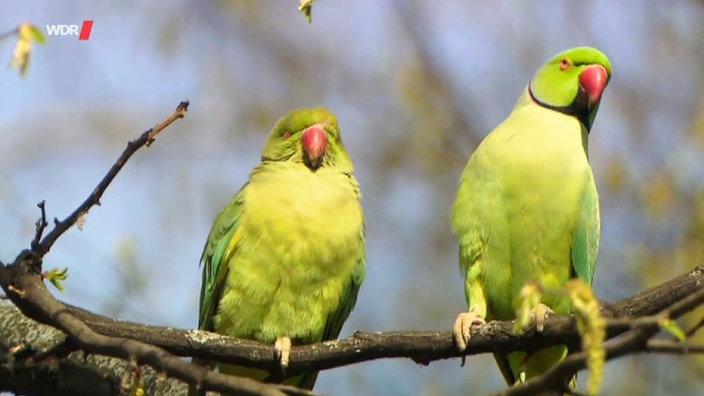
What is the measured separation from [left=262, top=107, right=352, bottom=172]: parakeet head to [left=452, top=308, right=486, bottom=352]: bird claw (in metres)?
0.95

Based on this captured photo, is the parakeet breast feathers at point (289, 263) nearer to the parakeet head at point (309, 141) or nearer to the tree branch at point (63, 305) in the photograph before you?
the parakeet head at point (309, 141)

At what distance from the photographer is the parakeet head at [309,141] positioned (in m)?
3.90

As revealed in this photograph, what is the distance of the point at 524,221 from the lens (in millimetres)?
3514

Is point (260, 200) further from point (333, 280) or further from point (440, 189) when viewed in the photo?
point (440, 189)

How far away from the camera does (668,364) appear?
6.20m

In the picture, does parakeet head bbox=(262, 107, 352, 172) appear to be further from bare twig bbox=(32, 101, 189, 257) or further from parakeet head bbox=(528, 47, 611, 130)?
bare twig bbox=(32, 101, 189, 257)

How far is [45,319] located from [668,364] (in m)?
4.43

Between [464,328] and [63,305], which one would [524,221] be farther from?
[63,305]

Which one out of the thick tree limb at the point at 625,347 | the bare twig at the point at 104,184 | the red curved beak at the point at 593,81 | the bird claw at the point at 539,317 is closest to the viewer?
the thick tree limb at the point at 625,347

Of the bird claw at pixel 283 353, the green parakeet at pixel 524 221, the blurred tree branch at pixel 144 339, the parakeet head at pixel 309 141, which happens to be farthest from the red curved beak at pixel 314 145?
the blurred tree branch at pixel 144 339

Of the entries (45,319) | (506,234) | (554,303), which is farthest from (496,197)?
(45,319)

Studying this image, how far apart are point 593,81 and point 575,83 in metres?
0.08

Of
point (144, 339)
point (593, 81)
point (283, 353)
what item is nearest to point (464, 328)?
point (283, 353)

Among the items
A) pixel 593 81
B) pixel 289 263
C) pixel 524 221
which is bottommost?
pixel 289 263
